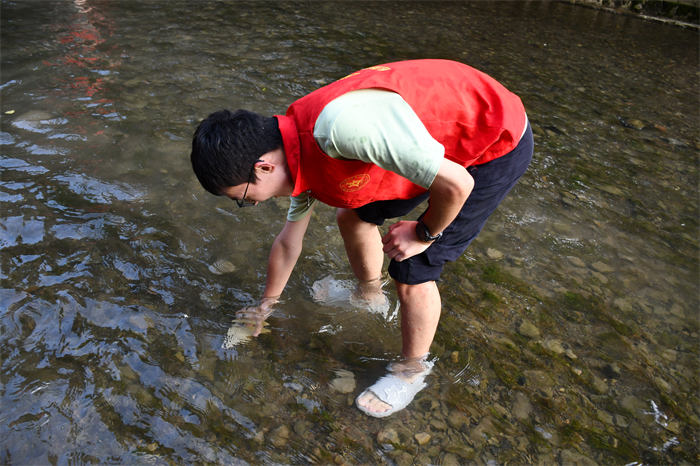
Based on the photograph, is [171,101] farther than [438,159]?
Yes

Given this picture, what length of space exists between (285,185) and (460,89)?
1.97 ft

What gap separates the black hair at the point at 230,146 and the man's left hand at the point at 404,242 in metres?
0.46

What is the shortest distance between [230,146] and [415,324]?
0.92m

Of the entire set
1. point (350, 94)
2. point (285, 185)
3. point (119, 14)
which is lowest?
point (119, 14)

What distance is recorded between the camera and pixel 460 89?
1611mm

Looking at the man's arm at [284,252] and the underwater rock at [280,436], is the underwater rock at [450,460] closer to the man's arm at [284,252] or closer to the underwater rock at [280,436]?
the underwater rock at [280,436]

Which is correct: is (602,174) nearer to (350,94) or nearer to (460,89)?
(460,89)

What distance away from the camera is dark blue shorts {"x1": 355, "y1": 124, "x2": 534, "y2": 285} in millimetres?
1708

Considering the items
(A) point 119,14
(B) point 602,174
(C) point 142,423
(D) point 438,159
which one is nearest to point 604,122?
(B) point 602,174

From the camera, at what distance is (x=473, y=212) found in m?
1.75

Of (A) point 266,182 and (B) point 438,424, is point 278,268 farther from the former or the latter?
(B) point 438,424

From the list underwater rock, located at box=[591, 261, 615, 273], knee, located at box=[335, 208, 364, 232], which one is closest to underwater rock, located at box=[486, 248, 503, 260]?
underwater rock, located at box=[591, 261, 615, 273]

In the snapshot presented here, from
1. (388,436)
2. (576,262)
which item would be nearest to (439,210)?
(388,436)

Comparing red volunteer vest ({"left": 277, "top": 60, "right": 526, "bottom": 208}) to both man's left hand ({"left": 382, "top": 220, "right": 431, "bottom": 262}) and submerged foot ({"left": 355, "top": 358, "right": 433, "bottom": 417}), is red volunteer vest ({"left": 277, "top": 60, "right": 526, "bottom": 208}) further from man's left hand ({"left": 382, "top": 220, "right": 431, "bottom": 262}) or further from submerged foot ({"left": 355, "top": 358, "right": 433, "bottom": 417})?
submerged foot ({"left": 355, "top": 358, "right": 433, "bottom": 417})
